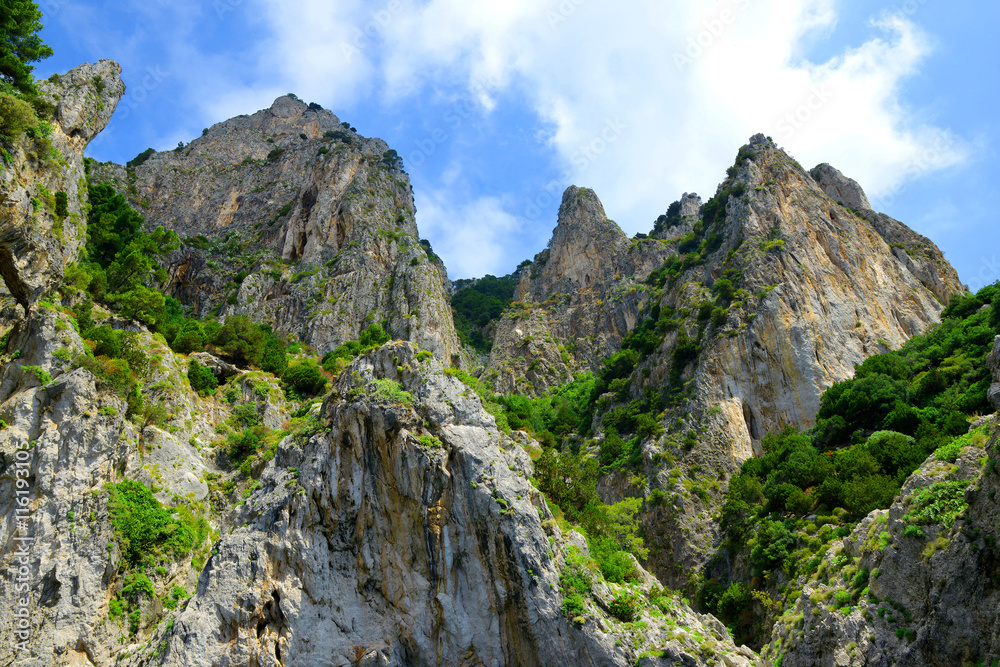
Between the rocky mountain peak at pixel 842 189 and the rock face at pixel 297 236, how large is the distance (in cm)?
5288

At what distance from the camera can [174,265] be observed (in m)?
68.2

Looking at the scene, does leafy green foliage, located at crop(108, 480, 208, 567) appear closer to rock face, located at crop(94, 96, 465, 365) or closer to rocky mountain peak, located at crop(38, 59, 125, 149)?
rocky mountain peak, located at crop(38, 59, 125, 149)

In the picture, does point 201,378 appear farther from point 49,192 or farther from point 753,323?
point 753,323

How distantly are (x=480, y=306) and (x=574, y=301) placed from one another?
67.4ft

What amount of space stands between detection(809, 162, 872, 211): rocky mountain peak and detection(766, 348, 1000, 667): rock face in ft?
219

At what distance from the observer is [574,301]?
93.8 m

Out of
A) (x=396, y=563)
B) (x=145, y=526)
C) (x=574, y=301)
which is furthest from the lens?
(x=574, y=301)

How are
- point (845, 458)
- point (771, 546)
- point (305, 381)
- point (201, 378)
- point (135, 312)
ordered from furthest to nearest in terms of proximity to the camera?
point (305, 381) → point (135, 312) → point (201, 378) → point (845, 458) → point (771, 546)

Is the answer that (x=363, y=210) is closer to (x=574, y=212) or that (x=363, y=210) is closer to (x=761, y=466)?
(x=574, y=212)

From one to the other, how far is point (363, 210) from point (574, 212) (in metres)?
41.8

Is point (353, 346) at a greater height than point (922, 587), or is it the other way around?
point (353, 346)

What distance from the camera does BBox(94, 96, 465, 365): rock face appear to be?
6531 centimetres

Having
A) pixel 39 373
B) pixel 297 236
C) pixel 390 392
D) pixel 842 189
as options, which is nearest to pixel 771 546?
pixel 390 392

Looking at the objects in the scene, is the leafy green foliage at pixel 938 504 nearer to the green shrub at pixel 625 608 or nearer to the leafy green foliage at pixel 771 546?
the green shrub at pixel 625 608
